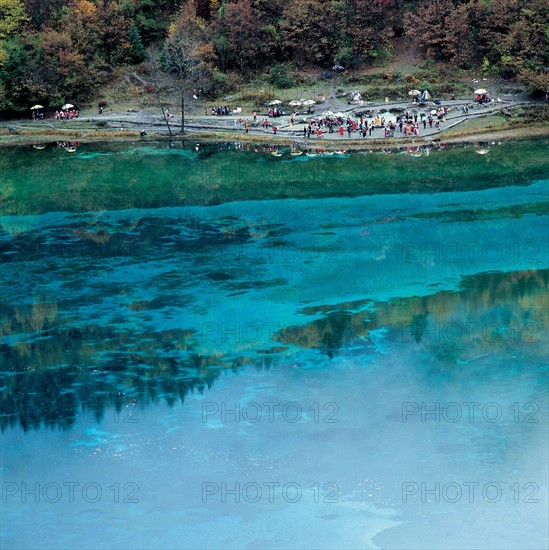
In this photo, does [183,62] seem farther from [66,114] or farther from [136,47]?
[66,114]

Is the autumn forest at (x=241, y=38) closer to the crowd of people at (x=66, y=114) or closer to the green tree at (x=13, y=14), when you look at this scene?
the green tree at (x=13, y=14)

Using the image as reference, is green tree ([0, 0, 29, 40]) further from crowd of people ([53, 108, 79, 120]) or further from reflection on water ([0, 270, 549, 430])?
reflection on water ([0, 270, 549, 430])

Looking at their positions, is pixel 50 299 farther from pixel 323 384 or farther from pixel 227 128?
pixel 227 128

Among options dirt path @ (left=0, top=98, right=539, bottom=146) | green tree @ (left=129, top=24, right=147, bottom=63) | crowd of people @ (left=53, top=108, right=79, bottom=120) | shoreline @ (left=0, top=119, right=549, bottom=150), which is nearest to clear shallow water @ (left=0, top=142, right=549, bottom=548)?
shoreline @ (left=0, top=119, right=549, bottom=150)

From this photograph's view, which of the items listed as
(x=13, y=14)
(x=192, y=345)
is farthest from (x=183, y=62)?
(x=192, y=345)

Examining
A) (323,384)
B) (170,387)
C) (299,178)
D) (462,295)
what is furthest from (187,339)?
(299,178)

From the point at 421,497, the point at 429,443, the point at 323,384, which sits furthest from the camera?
the point at 323,384

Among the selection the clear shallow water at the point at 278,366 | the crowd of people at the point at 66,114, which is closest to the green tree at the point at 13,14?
the crowd of people at the point at 66,114

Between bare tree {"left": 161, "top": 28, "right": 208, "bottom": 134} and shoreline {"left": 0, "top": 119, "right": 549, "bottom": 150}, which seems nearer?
shoreline {"left": 0, "top": 119, "right": 549, "bottom": 150}
